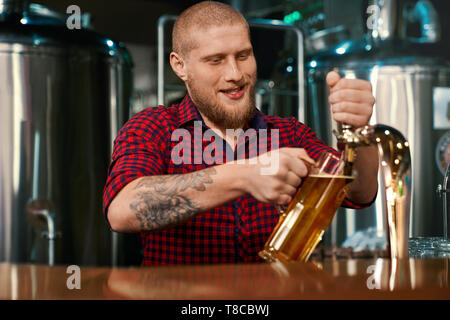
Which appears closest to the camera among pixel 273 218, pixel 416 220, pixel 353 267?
pixel 353 267

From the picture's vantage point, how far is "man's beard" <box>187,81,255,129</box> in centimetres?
174

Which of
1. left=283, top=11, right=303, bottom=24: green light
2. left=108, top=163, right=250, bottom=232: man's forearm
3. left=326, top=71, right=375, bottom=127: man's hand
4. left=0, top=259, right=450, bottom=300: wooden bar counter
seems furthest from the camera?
Result: left=283, top=11, right=303, bottom=24: green light

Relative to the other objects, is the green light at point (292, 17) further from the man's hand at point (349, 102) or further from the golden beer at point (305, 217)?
the golden beer at point (305, 217)

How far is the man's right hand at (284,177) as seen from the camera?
1092 mm

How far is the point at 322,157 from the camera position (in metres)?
1.06

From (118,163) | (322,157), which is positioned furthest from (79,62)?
(322,157)

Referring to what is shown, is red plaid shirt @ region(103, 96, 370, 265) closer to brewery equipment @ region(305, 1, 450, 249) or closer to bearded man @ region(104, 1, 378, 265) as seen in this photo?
bearded man @ region(104, 1, 378, 265)

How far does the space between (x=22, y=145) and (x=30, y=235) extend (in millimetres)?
450

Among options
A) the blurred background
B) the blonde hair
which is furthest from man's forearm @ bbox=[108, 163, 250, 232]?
the blurred background

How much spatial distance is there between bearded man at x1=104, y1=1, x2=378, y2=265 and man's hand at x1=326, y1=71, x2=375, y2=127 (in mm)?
184

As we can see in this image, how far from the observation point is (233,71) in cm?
168
